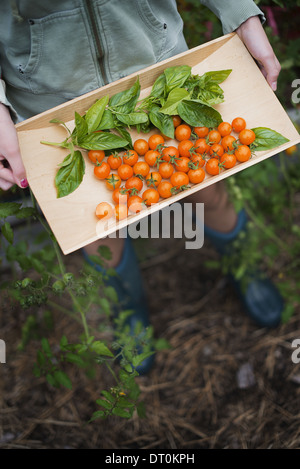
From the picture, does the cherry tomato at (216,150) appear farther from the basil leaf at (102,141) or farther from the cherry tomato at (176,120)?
the basil leaf at (102,141)

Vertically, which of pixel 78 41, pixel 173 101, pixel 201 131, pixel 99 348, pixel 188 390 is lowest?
pixel 188 390

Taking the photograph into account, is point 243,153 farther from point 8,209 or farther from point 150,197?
point 8,209

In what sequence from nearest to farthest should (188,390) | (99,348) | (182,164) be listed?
(99,348) < (182,164) < (188,390)

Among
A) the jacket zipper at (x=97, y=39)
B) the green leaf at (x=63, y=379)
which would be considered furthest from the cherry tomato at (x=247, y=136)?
the green leaf at (x=63, y=379)

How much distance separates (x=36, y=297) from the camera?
118 centimetres

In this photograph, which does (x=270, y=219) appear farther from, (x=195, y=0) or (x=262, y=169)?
(x=195, y=0)

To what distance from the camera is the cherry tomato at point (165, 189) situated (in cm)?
123

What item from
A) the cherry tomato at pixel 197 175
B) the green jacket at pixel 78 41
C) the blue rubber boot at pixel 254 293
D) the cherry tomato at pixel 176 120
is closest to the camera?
the green jacket at pixel 78 41

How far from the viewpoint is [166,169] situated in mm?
1284

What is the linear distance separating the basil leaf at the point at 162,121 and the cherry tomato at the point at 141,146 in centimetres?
7

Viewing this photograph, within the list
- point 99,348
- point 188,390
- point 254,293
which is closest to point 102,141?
point 99,348

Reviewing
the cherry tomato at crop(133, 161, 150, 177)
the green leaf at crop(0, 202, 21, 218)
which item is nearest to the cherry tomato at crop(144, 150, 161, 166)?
the cherry tomato at crop(133, 161, 150, 177)

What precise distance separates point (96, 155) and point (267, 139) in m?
0.56
